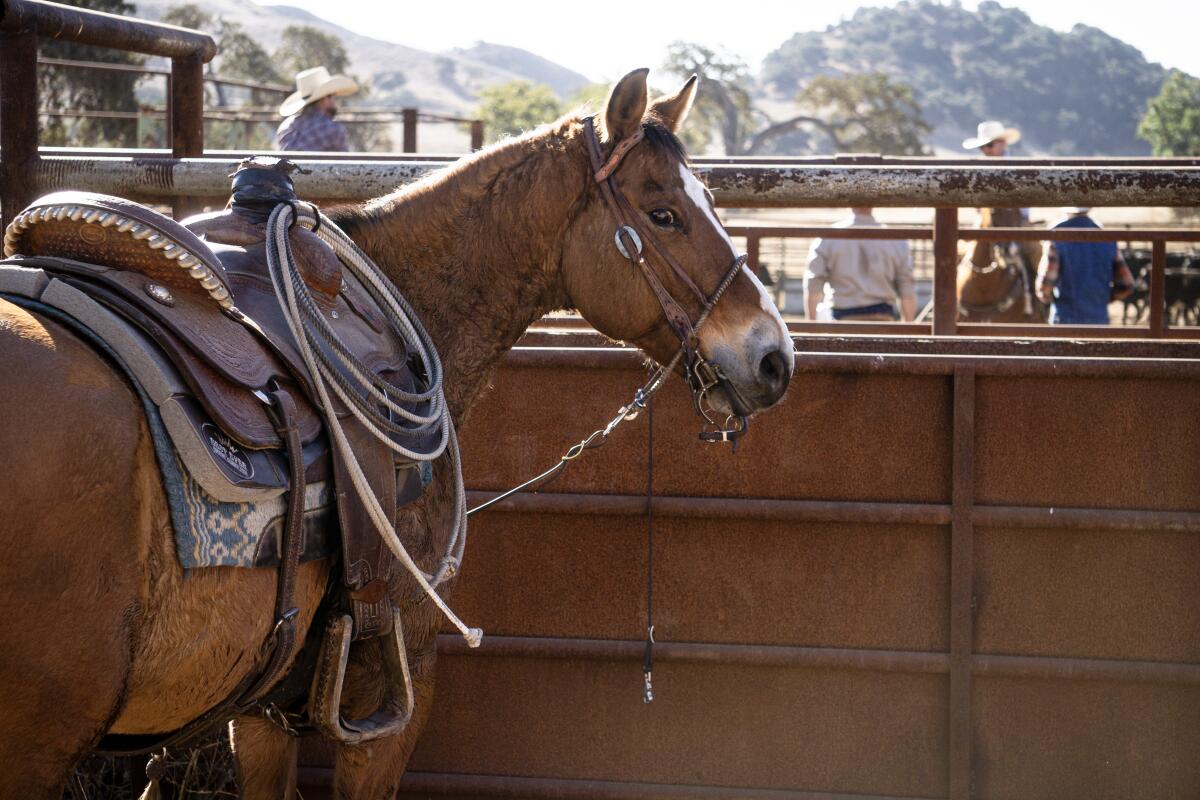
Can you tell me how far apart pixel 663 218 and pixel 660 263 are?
0.11m

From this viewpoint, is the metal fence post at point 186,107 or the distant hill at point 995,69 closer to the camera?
the metal fence post at point 186,107

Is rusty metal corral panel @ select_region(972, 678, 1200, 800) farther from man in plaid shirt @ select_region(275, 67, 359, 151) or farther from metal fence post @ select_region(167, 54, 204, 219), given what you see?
man in plaid shirt @ select_region(275, 67, 359, 151)

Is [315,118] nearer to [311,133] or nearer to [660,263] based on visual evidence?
[311,133]

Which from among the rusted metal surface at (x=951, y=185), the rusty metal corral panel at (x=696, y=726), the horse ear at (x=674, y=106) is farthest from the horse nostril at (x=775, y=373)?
the rusty metal corral panel at (x=696, y=726)

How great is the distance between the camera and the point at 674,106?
9.77 ft

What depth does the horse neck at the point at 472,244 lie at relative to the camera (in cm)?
290

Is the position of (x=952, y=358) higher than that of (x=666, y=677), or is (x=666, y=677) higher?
(x=952, y=358)

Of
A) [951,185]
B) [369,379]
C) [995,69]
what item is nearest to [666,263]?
[369,379]

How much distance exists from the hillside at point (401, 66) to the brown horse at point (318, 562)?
13800cm

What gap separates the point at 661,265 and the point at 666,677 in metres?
1.46

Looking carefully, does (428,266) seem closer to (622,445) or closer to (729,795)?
(622,445)

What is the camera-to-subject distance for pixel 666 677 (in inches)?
143

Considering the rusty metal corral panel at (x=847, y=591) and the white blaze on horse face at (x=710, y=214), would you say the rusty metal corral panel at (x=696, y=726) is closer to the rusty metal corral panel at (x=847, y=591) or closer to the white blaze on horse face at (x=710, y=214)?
the rusty metal corral panel at (x=847, y=591)

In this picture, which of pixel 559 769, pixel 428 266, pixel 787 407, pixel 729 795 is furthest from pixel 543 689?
pixel 428 266
